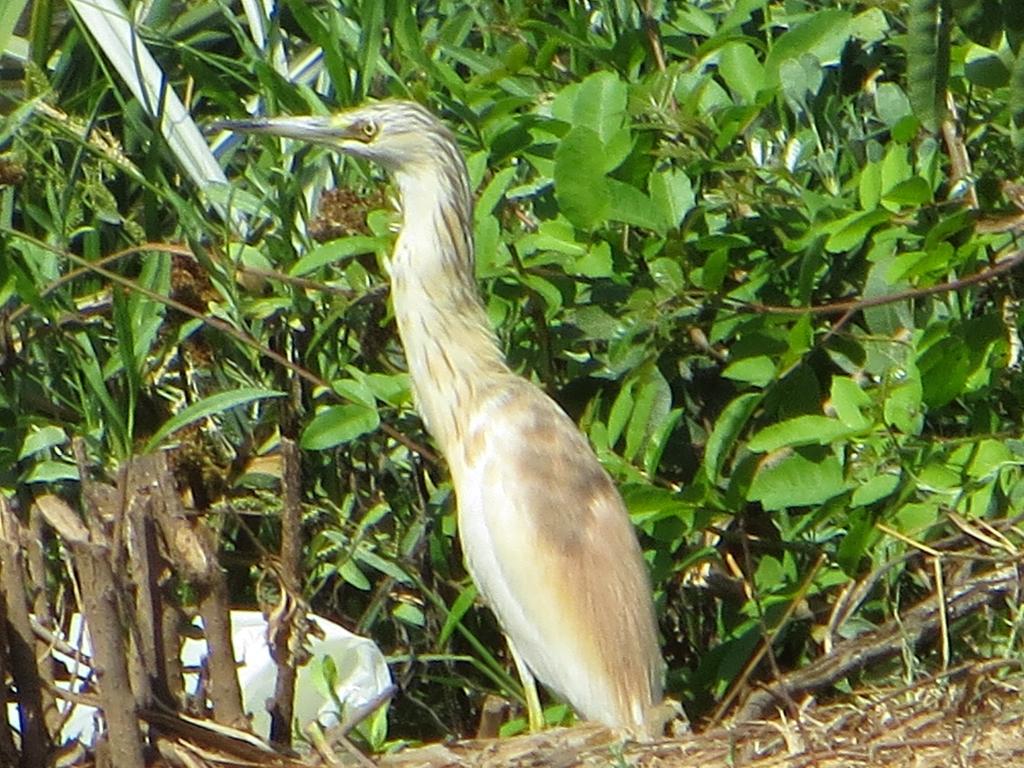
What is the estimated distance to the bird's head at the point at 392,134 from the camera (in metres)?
3.75

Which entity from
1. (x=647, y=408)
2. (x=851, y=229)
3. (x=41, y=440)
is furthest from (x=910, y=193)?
(x=41, y=440)

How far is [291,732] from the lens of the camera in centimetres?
312

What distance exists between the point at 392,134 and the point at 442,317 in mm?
381

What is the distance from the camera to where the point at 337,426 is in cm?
373

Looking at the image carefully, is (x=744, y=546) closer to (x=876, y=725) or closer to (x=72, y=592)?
(x=876, y=725)

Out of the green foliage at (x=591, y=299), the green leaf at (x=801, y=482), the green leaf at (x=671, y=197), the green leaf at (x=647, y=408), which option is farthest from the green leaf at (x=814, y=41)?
the green leaf at (x=801, y=482)

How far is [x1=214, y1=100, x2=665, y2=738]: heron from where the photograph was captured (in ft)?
12.0

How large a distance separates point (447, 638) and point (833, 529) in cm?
84

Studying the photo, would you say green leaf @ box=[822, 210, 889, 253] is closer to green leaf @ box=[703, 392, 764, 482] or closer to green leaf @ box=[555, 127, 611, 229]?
green leaf @ box=[703, 392, 764, 482]

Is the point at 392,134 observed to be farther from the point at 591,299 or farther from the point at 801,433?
the point at 801,433

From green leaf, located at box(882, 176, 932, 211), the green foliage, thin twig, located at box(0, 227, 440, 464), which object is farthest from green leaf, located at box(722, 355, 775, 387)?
thin twig, located at box(0, 227, 440, 464)

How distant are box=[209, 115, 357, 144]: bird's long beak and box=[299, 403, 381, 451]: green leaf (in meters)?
0.54

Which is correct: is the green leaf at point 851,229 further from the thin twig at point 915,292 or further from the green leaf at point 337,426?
the green leaf at point 337,426

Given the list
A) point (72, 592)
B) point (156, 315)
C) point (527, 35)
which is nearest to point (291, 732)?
point (72, 592)
